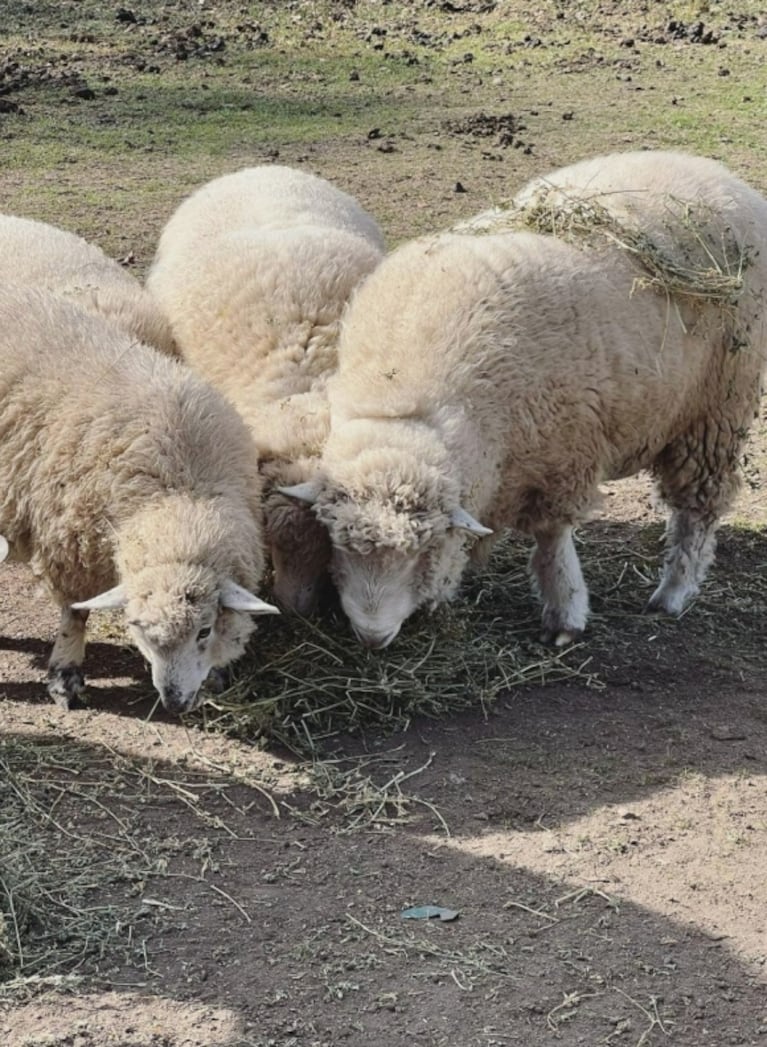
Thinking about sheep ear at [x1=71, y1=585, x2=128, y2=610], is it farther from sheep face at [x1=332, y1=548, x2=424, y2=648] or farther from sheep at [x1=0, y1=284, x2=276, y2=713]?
sheep face at [x1=332, y1=548, x2=424, y2=648]

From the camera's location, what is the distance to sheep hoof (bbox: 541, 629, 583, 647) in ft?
19.7

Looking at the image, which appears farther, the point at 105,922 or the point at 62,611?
the point at 62,611

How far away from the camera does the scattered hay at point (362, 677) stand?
527 cm

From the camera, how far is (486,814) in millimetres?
4797

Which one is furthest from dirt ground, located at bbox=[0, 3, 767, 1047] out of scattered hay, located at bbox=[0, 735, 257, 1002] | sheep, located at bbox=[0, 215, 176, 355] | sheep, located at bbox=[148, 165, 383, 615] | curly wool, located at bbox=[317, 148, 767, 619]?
sheep, located at bbox=[0, 215, 176, 355]

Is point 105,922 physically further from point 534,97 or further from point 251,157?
point 534,97

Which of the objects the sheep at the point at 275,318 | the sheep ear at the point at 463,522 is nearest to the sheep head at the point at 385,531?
the sheep ear at the point at 463,522

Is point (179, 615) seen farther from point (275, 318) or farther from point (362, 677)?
point (275, 318)

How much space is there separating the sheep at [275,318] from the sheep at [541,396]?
186 millimetres

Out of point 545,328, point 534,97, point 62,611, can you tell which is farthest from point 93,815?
point 534,97

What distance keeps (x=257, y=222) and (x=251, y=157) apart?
5.49 m

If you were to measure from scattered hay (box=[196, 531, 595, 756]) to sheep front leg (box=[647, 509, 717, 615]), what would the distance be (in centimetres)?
67

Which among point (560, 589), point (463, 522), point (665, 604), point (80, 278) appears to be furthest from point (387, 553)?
point (80, 278)

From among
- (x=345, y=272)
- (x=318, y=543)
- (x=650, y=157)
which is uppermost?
(x=650, y=157)
